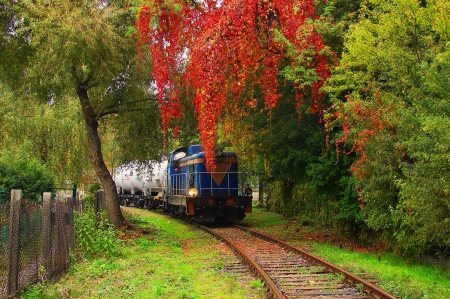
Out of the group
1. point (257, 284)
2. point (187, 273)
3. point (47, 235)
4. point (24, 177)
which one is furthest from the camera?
point (24, 177)

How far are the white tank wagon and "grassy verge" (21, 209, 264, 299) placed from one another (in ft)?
39.2

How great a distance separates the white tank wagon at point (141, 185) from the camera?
31469 mm

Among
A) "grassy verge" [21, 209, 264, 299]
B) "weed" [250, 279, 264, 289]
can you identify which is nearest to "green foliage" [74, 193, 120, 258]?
"grassy verge" [21, 209, 264, 299]

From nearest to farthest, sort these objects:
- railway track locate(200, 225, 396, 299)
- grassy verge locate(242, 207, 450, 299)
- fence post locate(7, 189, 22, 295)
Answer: fence post locate(7, 189, 22, 295), railway track locate(200, 225, 396, 299), grassy verge locate(242, 207, 450, 299)

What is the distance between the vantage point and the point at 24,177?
55.9 ft

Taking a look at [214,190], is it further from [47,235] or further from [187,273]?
[47,235]

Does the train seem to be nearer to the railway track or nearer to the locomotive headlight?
the locomotive headlight

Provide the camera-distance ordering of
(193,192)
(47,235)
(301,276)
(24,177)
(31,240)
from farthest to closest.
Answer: (193,192) < (24,177) < (301,276) < (47,235) < (31,240)

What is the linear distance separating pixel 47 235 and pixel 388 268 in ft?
24.7

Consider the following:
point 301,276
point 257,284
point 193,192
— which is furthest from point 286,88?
point 193,192

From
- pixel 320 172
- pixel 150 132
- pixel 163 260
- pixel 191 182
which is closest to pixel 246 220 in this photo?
pixel 191 182

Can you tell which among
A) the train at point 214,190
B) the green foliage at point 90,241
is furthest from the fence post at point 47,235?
the train at point 214,190

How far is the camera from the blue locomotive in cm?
2234

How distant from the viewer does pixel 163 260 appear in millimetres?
12727
